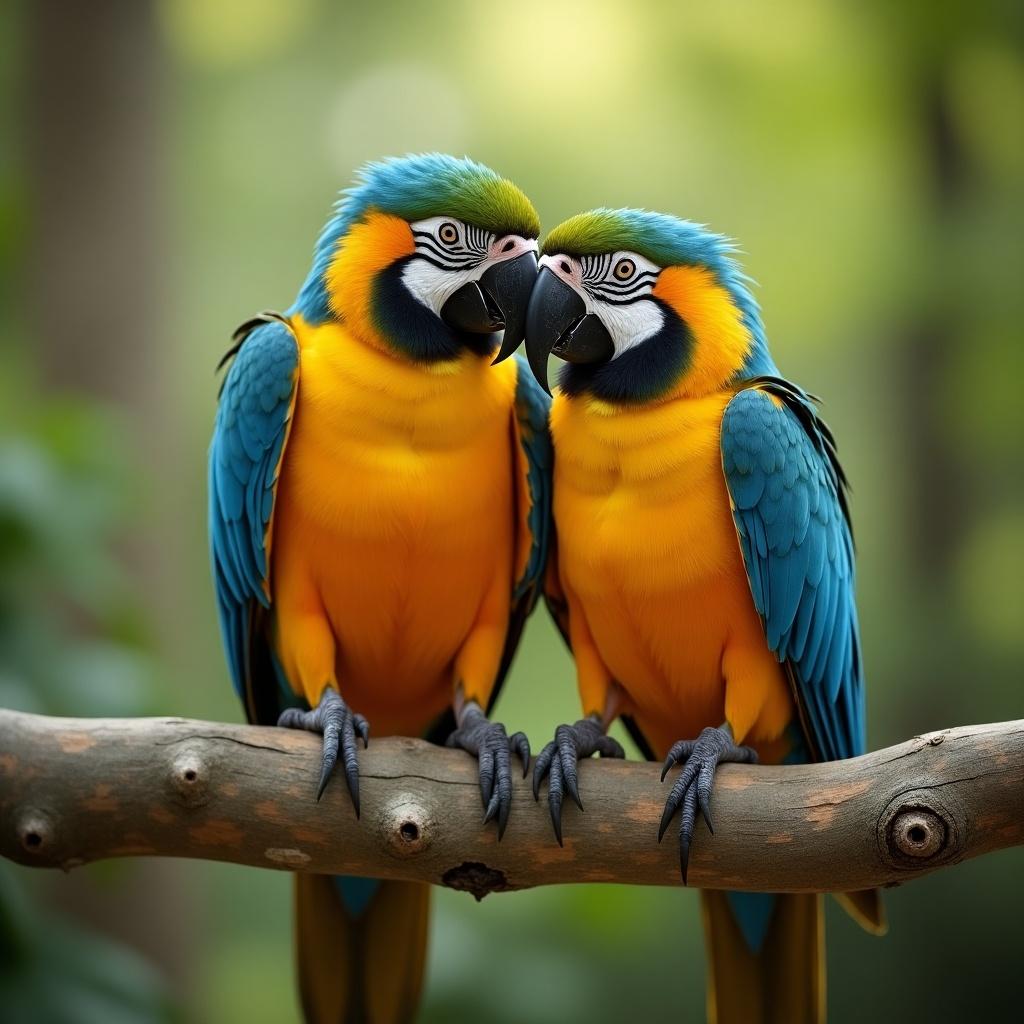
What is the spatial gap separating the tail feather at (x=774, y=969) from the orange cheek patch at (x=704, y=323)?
1222 millimetres

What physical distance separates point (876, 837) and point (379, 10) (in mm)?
5459

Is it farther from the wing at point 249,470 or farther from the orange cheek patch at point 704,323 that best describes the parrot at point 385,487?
the orange cheek patch at point 704,323

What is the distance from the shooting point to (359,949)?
275 centimetres

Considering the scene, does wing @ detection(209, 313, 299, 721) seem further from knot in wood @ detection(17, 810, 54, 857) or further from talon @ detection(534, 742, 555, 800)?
talon @ detection(534, 742, 555, 800)

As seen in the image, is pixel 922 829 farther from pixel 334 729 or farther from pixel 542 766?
pixel 334 729

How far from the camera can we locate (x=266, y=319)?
8.76ft

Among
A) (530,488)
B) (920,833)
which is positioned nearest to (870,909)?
(920,833)

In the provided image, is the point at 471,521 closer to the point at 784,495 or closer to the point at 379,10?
the point at 784,495

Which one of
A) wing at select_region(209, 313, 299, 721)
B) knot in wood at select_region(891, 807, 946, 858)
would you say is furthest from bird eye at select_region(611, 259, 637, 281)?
knot in wood at select_region(891, 807, 946, 858)

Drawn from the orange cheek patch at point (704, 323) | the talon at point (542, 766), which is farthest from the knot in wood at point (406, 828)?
the orange cheek patch at point (704, 323)

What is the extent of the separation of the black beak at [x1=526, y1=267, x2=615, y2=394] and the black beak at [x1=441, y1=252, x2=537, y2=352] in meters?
0.03

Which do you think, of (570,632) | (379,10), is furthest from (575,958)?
(379,10)

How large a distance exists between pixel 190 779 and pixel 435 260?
1.21 m

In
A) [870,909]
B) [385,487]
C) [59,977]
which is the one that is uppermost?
[385,487]
